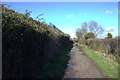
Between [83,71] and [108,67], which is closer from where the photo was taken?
[83,71]

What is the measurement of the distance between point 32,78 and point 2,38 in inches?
69.9

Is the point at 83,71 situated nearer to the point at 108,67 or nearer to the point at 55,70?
the point at 55,70

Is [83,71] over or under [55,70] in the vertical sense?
under

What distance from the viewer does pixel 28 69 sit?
10.8 ft

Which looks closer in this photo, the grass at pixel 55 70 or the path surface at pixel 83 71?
the grass at pixel 55 70

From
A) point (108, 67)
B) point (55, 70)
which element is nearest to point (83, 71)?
point (55, 70)

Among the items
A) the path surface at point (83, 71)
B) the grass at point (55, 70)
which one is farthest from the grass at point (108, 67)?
the grass at point (55, 70)

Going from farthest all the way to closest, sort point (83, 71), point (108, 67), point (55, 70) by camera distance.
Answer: point (108, 67) → point (83, 71) → point (55, 70)

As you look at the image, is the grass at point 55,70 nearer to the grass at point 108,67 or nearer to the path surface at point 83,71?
the path surface at point 83,71

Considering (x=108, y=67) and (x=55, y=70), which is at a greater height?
(x=55, y=70)

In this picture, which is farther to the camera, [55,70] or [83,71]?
[83,71]

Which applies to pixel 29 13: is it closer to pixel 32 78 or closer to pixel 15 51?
pixel 15 51

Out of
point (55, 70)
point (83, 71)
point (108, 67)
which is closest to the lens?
point (55, 70)

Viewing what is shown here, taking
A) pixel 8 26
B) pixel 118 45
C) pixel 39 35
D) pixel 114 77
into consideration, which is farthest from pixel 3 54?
pixel 118 45
